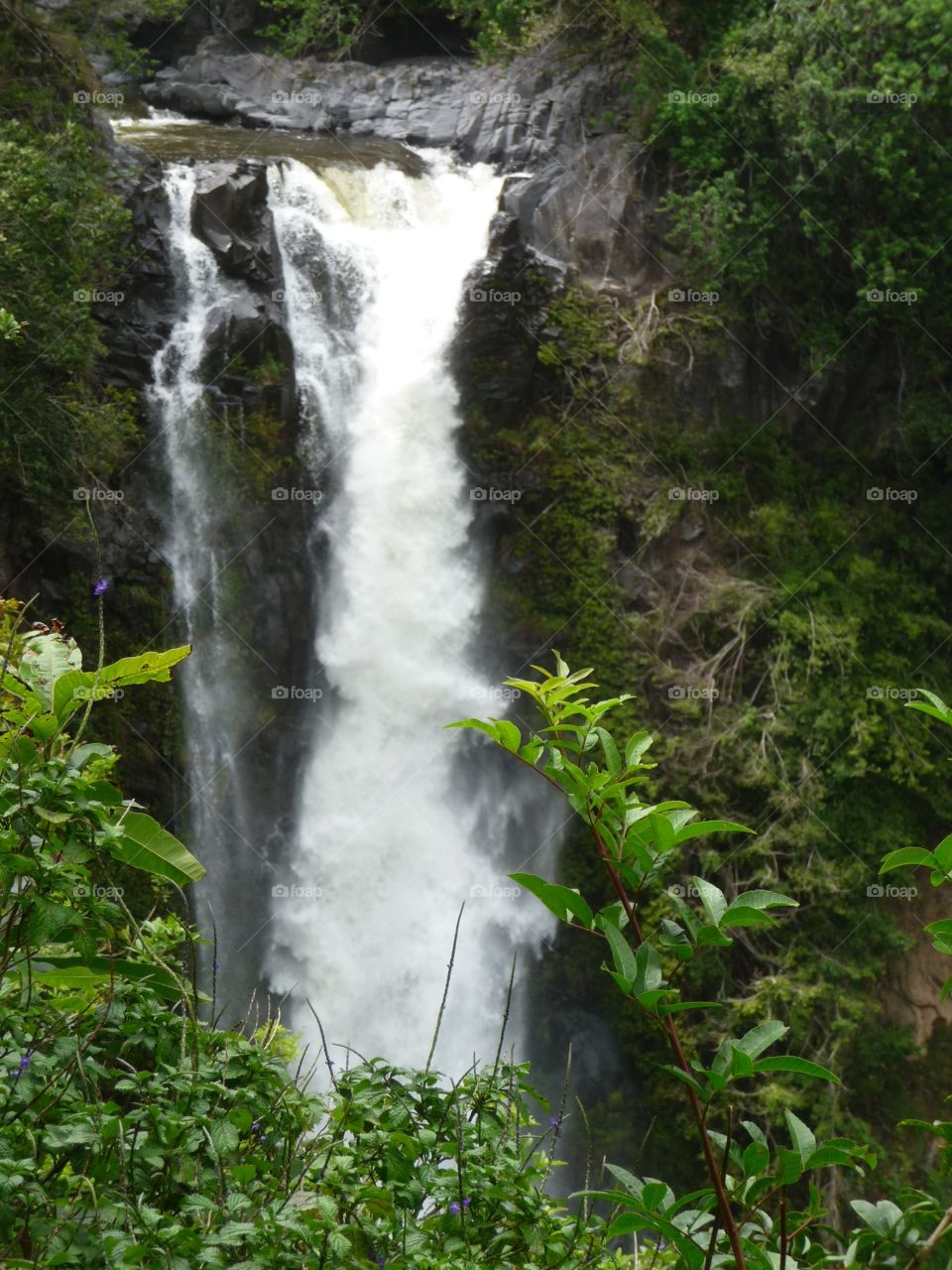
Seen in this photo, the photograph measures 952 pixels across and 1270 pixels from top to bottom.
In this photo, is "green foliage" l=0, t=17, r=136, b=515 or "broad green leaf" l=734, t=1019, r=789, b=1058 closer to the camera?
"broad green leaf" l=734, t=1019, r=789, b=1058

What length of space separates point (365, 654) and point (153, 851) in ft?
24.5

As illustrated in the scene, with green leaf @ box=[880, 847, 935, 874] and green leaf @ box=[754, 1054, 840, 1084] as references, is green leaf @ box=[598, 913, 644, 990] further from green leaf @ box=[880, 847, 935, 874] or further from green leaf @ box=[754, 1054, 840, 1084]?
green leaf @ box=[880, 847, 935, 874]

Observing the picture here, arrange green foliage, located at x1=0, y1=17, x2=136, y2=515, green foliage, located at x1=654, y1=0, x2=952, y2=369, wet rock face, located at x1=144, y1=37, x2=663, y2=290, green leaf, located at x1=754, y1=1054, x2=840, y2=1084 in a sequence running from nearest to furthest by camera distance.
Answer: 1. green leaf, located at x1=754, y1=1054, x2=840, y2=1084
2. green foliage, located at x1=0, y1=17, x2=136, y2=515
3. green foliage, located at x1=654, y1=0, x2=952, y2=369
4. wet rock face, located at x1=144, y1=37, x2=663, y2=290

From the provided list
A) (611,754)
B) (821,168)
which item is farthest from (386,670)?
(611,754)

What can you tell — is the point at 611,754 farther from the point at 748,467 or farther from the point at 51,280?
the point at 748,467

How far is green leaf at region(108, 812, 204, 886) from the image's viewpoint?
1.54 meters

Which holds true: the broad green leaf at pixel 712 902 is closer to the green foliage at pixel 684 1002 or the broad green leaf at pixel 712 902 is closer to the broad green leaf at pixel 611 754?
the green foliage at pixel 684 1002

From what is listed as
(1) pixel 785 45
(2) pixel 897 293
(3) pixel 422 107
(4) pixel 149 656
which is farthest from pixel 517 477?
(4) pixel 149 656

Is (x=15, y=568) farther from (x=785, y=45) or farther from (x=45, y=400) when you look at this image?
(x=785, y=45)

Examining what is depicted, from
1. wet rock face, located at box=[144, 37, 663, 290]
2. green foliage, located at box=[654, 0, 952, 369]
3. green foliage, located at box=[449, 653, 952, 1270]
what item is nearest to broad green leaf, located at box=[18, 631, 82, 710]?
green foliage, located at box=[449, 653, 952, 1270]

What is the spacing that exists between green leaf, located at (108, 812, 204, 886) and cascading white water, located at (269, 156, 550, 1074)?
670cm

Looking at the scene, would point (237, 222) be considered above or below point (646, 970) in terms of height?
above

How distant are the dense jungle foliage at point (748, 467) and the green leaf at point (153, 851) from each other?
244 inches

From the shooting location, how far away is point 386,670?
29.7ft
